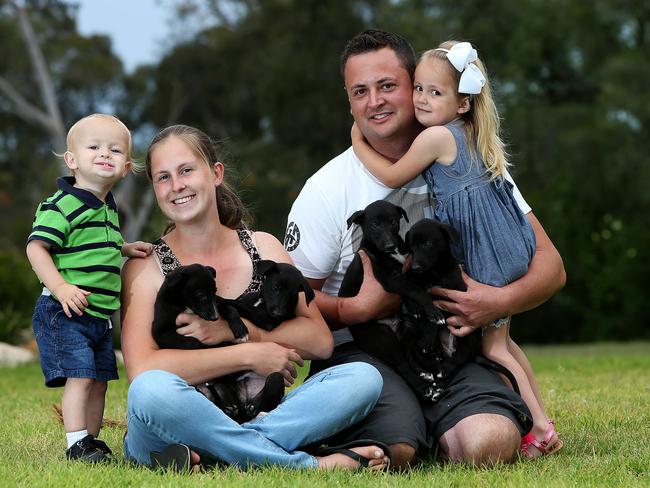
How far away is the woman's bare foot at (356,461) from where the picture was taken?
176 inches

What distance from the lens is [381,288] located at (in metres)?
5.05

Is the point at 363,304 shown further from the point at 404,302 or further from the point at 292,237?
the point at 292,237

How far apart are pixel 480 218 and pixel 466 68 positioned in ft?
2.64

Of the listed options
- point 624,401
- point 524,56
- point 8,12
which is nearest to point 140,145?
point 8,12

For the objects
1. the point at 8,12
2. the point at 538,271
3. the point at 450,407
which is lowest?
the point at 450,407

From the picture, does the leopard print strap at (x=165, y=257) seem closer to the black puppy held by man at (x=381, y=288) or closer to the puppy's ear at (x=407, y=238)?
the black puppy held by man at (x=381, y=288)

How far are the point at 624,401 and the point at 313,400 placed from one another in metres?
3.37

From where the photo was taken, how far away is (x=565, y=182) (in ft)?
80.9

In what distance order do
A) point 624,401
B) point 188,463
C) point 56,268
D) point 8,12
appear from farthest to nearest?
point 8,12, point 624,401, point 56,268, point 188,463

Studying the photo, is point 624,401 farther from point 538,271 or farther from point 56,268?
point 56,268

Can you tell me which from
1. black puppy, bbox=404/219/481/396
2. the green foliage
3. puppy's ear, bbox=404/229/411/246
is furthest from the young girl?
the green foliage

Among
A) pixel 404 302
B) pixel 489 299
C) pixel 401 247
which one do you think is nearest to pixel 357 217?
pixel 401 247

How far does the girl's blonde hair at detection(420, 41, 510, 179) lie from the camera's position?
5.14 m

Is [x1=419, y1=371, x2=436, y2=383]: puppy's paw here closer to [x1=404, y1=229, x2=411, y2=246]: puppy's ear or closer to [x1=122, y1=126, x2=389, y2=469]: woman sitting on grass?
[x1=122, y1=126, x2=389, y2=469]: woman sitting on grass
